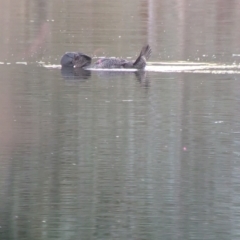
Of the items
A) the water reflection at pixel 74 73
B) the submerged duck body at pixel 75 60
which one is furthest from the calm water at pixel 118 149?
the submerged duck body at pixel 75 60

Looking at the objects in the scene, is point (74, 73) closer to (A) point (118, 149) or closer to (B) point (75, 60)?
(B) point (75, 60)

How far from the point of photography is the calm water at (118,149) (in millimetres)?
8586

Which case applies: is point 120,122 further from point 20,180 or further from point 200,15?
point 200,15

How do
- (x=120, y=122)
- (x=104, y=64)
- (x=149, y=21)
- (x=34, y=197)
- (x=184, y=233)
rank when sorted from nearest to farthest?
(x=184, y=233) < (x=34, y=197) < (x=120, y=122) < (x=104, y=64) < (x=149, y=21)

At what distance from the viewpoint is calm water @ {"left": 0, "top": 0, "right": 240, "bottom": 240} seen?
8586 millimetres

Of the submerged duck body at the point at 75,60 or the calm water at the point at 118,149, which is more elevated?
the submerged duck body at the point at 75,60

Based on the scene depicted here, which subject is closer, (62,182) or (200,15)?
(62,182)

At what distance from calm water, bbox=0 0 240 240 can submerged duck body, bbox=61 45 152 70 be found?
45 centimetres

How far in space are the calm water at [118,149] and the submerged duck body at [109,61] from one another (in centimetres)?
45

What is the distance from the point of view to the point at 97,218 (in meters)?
8.62

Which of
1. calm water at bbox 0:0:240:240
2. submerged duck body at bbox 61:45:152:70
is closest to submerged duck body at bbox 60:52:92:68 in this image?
submerged duck body at bbox 61:45:152:70

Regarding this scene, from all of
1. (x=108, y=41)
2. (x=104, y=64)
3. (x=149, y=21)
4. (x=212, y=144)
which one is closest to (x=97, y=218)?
(x=212, y=144)

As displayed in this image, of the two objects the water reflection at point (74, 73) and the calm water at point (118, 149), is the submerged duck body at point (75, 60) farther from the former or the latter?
the calm water at point (118, 149)

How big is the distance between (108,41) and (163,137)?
12162 mm
